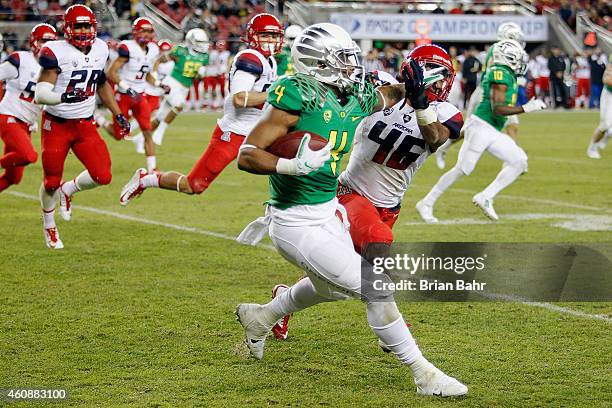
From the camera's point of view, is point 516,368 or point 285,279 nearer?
point 516,368

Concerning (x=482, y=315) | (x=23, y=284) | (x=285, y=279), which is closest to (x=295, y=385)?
(x=482, y=315)

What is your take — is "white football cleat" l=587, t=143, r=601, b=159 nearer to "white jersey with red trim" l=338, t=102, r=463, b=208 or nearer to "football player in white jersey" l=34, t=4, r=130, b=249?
"football player in white jersey" l=34, t=4, r=130, b=249

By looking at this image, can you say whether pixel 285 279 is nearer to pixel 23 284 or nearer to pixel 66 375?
pixel 23 284

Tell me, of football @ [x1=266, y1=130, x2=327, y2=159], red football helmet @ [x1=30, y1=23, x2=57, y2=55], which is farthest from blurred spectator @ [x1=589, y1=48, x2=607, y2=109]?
football @ [x1=266, y1=130, x2=327, y2=159]

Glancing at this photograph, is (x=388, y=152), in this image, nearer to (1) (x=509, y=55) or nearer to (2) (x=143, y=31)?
(1) (x=509, y=55)

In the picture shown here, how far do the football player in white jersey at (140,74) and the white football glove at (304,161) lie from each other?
8.46 meters

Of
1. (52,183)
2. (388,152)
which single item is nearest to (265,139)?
(388,152)

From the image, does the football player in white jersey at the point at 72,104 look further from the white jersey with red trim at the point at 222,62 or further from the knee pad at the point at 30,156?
the white jersey with red trim at the point at 222,62

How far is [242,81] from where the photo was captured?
773 centimetres

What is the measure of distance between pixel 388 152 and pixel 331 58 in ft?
3.75

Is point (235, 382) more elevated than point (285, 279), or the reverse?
point (235, 382)

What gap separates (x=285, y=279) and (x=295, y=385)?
2.39m

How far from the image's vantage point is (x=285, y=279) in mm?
6965

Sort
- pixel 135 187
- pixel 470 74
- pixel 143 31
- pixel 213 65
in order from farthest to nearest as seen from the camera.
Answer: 1. pixel 470 74
2. pixel 213 65
3. pixel 143 31
4. pixel 135 187
